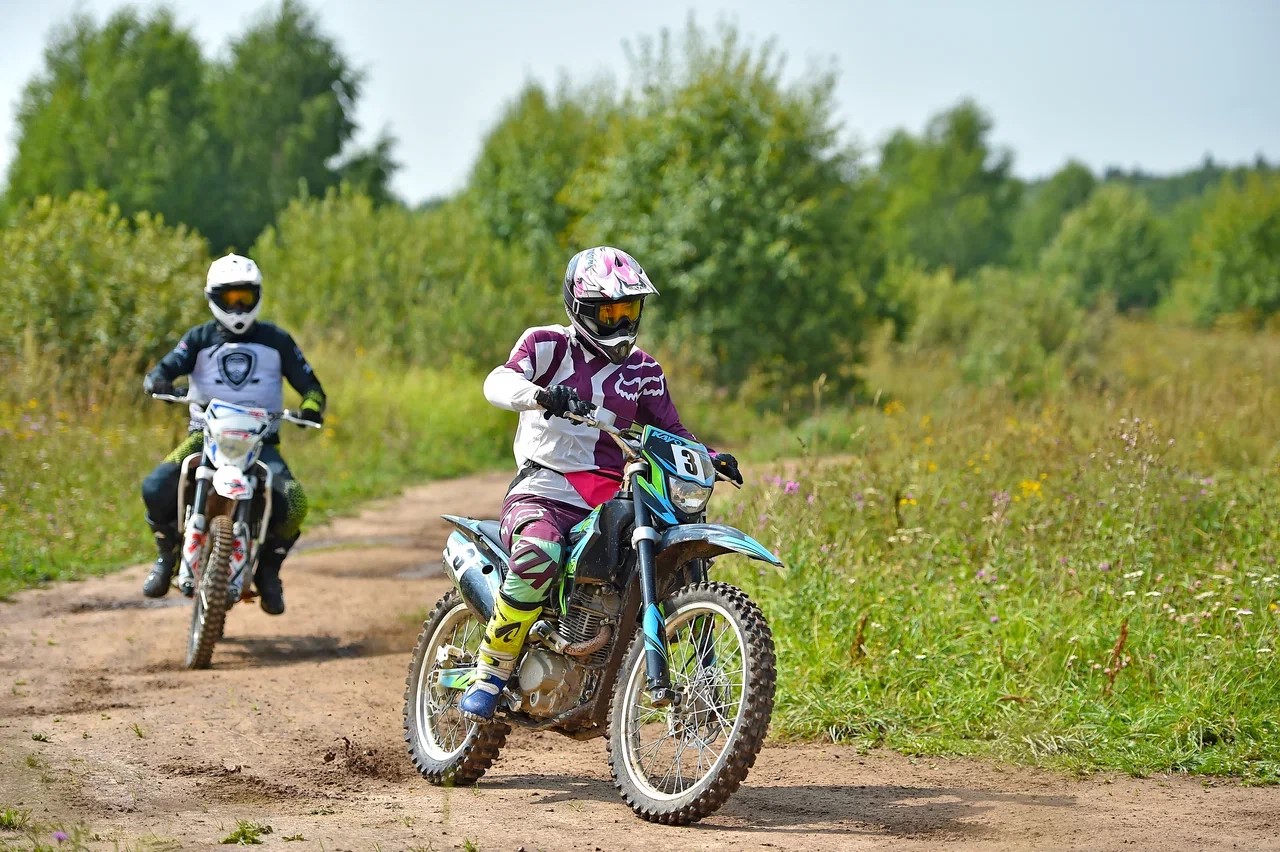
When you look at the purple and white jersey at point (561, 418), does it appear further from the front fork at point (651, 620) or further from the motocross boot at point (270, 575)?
the motocross boot at point (270, 575)

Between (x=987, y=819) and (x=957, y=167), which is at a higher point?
(x=957, y=167)

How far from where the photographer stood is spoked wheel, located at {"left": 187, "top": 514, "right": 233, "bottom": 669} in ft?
27.2

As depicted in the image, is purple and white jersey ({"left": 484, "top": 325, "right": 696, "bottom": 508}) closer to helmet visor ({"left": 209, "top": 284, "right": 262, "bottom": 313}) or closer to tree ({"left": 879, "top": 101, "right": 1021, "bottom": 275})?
helmet visor ({"left": 209, "top": 284, "right": 262, "bottom": 313})

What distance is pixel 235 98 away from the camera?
185 feet

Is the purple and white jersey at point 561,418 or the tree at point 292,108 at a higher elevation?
the tree at point 292,108

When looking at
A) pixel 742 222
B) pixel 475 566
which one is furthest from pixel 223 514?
pixel 742 222

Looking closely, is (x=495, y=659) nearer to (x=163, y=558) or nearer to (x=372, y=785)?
(x=372, y=785)

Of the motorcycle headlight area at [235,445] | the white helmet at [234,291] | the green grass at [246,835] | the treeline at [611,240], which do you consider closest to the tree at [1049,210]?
the treeline at [611,240]

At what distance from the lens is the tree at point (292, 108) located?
5525cm

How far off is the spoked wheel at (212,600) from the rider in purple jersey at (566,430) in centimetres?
304

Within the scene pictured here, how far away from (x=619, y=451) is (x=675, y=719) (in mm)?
1147

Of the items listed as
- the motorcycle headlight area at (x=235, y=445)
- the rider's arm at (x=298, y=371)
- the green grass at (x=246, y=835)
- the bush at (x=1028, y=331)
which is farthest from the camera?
the bush at (x=1028, y=331)

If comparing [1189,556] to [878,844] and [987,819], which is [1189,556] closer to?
[987,819]

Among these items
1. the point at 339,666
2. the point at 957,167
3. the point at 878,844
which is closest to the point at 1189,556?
the point at 878,844
